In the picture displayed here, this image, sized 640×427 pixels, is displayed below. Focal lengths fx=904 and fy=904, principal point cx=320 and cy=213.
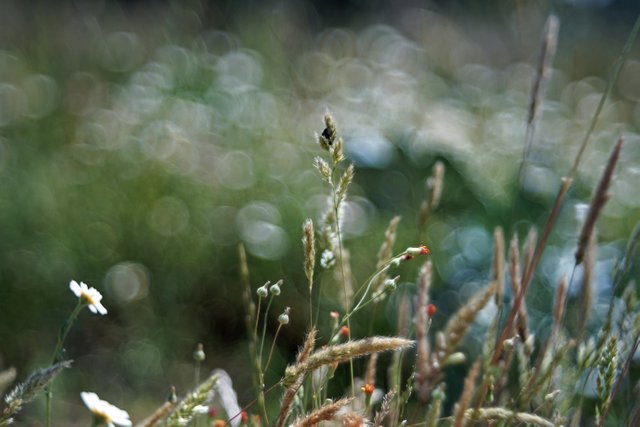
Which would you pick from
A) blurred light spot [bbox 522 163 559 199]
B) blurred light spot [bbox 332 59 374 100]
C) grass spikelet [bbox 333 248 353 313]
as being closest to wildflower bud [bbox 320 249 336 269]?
grass spikelet [bbox 333 248 353 313]

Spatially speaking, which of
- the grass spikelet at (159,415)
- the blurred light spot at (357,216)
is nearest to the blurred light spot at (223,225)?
the blurred light spot at (357,216)

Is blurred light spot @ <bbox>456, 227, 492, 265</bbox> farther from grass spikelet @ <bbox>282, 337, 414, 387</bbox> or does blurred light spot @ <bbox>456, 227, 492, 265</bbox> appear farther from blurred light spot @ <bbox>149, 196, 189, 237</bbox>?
grass spikelet @ <bbox>282, 337, 414, 387</bbox>

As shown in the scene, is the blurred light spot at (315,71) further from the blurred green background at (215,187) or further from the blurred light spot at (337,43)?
the blurred light spot at (337,43)

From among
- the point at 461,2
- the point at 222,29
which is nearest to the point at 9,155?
the point at 222,29

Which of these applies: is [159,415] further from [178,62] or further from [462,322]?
[178,62]

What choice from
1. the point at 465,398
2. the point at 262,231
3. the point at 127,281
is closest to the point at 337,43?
the point at 262,231

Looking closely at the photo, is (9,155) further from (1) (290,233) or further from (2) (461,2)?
(2) (461,2)

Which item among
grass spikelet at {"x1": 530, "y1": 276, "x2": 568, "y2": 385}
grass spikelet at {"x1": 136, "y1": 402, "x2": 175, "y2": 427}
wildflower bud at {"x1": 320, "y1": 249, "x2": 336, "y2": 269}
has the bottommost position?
grass spikelet at {"x1": 136, "y1": 402, "x2": 175, "y2": 427}
